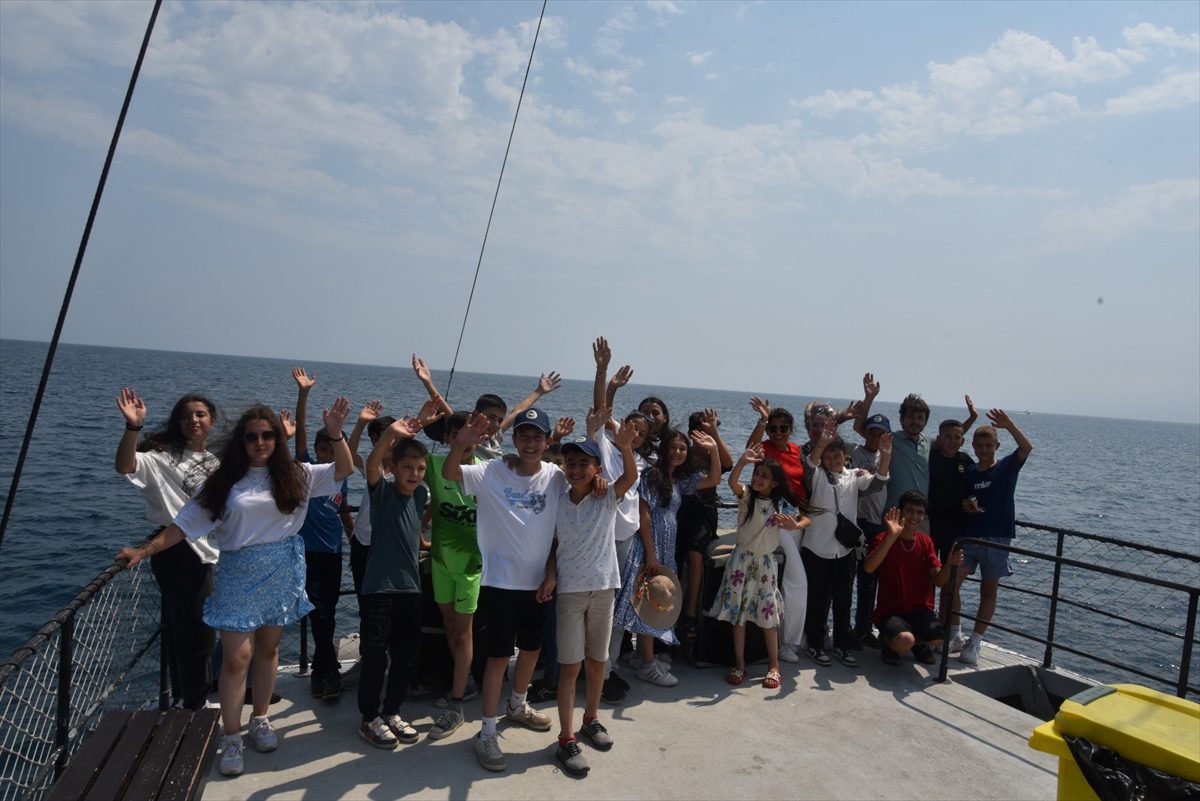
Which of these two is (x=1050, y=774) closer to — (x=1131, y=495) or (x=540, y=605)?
(x=540, y=605)

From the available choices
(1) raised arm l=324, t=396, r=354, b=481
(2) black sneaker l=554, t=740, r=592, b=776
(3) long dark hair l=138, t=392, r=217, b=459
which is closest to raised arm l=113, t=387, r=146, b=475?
(3) long dark hair l=138, t=392, r=217, b=459

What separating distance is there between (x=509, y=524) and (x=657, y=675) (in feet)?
6.50

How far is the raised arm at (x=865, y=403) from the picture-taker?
7.12m

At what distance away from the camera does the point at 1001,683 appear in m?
6.58

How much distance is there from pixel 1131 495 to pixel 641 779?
46257 mm

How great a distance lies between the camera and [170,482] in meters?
4.68

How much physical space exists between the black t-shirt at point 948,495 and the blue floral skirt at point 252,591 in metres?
5.28

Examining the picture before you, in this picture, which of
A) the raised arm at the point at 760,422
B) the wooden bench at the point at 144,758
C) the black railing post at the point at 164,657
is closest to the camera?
the wooden bench at the point at 144,758

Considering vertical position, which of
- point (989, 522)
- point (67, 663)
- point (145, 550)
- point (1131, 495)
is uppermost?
point (1131, 495)

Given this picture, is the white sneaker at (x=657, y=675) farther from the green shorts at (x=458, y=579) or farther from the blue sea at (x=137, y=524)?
the blue sea at (x=137, y=524)

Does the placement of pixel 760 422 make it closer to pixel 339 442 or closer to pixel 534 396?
pixel 534 396

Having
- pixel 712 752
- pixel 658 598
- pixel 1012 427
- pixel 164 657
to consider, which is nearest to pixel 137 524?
pixel 164 657

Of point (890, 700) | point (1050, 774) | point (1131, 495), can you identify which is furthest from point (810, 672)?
point (1131, 495)

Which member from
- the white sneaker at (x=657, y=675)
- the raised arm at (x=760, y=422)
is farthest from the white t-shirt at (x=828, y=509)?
the white sneaker at (x=657, y=675)
